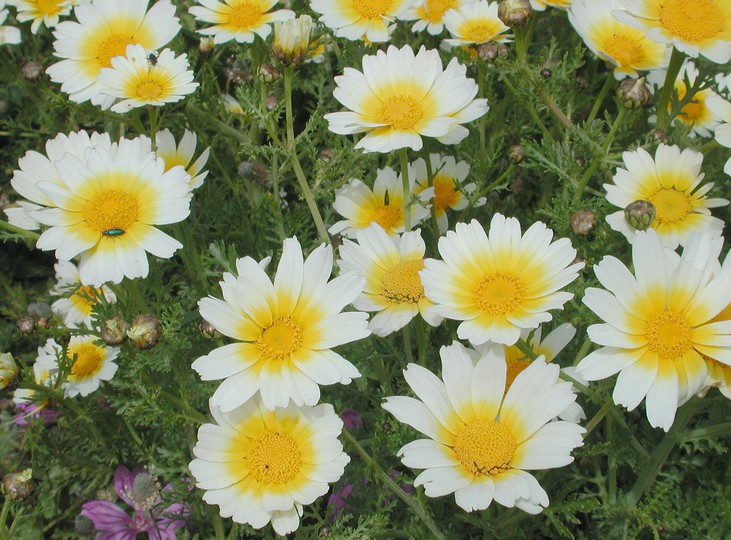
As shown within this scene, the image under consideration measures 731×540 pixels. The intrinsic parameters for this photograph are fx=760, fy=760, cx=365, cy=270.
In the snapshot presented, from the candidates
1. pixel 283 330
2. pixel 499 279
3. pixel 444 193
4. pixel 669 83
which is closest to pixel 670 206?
pixel 669 83

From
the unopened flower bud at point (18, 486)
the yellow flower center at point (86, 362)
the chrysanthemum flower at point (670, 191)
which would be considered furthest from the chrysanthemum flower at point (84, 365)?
the chrysanthemum flower at point (670, 191)

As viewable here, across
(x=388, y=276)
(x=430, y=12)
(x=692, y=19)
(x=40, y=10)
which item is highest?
(x=40, y=10)

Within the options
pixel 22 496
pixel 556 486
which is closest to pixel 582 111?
pixel 556 486

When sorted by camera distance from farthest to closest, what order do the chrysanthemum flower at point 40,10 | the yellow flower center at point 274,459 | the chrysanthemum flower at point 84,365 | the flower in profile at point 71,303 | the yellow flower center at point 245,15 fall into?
the chrysanthemum flower at point 40,10 < the flower in profile at point 71,303 < the yellow flower center at point 245,15 < the chrysanthemum flower at point 84,365 < the yellow flower center at point 274,459

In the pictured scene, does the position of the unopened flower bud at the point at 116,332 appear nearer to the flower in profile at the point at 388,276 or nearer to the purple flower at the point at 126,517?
the flower in profile at the point at 388,276

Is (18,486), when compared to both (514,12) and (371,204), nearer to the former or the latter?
(371,204)

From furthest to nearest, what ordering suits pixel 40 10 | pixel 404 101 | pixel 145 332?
1. pixel 40 10
2. pixel 404 101
3. pixel 145 332

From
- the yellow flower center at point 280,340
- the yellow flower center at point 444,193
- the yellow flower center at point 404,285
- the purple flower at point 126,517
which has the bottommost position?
the purple flower at point 126,517
